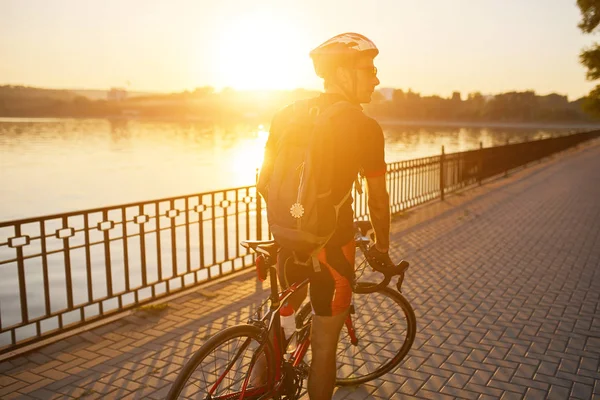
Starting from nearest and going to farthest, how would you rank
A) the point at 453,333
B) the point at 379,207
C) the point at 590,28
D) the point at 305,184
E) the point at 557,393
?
the point at 305,184 → the point at 379,207 → the point at 557,393 → the point at 453,333 → the point at 590,28

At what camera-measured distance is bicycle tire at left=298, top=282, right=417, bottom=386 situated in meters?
4.05

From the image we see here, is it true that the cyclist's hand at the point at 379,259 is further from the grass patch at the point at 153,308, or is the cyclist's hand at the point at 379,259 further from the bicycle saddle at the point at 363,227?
the grass patch at the point at 153,308

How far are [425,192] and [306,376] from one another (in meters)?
11.7

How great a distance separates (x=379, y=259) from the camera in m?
3.21

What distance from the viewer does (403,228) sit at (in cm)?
1087

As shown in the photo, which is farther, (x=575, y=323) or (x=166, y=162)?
(x=166, y=162)

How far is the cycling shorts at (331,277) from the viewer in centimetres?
297

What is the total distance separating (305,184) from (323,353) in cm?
98

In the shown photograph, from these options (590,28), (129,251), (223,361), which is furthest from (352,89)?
(590,28)

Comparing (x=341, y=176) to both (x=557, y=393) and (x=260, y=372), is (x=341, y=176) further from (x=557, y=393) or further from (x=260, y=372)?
(x=557, y=393)

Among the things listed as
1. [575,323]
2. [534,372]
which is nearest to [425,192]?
[575,323]

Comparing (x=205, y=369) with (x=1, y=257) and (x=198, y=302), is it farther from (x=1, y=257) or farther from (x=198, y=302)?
(x=1, y=257)

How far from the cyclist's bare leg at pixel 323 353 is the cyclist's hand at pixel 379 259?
351 millimetres

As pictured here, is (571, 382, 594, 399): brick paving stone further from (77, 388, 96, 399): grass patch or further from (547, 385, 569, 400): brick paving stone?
(77, 388, 96, 399): grass patch
